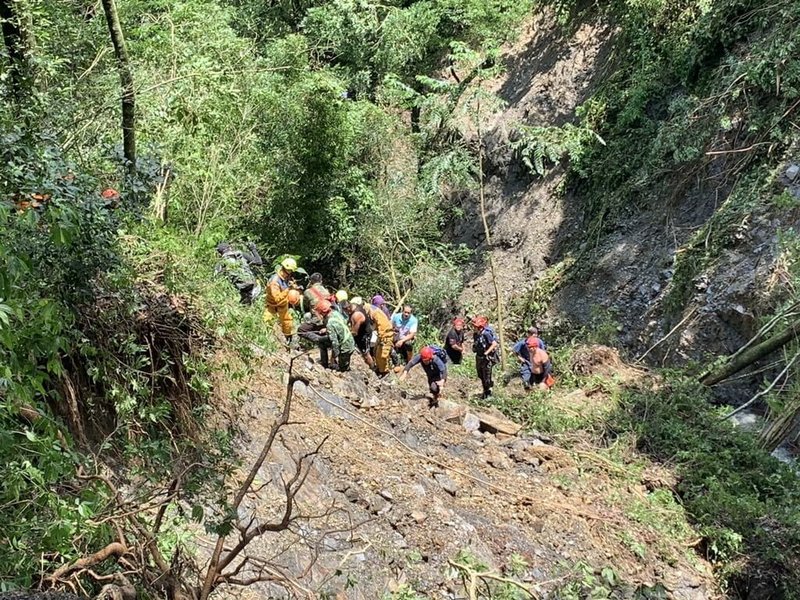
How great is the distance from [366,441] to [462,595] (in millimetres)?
2564

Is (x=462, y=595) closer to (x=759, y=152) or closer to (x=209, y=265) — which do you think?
(x=209, y=265)

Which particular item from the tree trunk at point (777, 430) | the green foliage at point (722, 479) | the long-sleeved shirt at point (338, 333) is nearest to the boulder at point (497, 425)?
the green foliage at point (722, 479)

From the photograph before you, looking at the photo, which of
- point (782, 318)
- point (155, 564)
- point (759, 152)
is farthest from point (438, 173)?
point (155, 564)

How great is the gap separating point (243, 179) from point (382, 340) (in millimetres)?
3640

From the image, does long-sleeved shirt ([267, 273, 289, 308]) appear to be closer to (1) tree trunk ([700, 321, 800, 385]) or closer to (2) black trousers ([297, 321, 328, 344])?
(2) black trousers ([297, 321, 328, 344])

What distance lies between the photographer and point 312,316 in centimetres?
992

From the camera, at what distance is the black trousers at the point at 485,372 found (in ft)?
35.0

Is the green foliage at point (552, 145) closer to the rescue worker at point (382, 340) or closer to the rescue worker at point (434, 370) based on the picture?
the rescue worker at point (382, 340)

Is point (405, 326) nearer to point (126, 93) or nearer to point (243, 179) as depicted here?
point (243, 179)

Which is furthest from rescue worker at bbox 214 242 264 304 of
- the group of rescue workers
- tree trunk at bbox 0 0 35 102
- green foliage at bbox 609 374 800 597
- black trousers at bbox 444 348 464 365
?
green foliage at bbox 609 374 800 597

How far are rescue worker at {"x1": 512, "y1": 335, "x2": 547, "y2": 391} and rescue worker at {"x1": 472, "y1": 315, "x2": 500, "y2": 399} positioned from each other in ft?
1.88

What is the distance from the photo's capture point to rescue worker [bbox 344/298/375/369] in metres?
10.4

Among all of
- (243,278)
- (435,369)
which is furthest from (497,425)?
(243,278)

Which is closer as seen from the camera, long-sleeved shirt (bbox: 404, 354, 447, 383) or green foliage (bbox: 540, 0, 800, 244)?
long-sleeved shirt (bbox: 404, 354, 447, 383)
